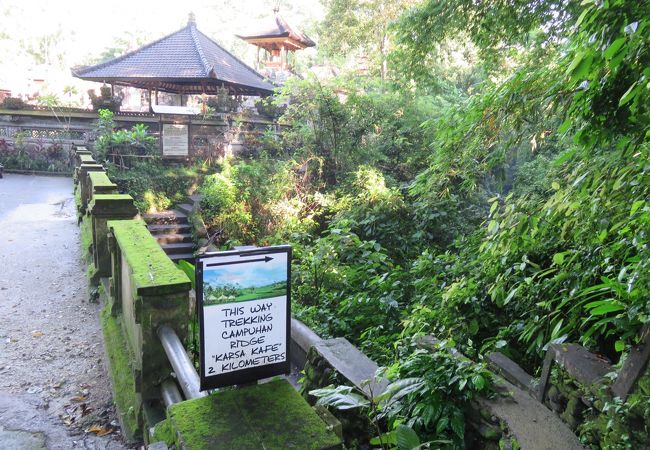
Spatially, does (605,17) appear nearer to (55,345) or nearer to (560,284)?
(560,284)

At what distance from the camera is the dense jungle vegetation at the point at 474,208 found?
211cm

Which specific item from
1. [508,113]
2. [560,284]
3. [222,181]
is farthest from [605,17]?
[222,181]

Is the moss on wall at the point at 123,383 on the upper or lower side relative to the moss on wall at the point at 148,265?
lower

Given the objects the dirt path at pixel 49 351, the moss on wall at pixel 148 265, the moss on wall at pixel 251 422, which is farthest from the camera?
the dirt path at pixel 49 351

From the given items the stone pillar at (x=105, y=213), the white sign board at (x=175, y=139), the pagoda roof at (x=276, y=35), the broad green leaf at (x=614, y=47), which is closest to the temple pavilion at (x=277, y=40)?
the pagoda roof at (x=276, y=35)

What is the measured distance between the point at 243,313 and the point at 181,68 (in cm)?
1566

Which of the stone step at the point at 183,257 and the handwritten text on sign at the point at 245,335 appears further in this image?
the stone step at the point at 183,257

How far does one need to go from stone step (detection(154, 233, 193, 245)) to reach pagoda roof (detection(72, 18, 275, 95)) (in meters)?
6.88

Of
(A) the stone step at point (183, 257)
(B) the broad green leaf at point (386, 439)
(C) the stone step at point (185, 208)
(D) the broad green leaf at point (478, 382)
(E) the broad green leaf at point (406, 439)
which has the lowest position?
(A) the stone step at point (183, 257)

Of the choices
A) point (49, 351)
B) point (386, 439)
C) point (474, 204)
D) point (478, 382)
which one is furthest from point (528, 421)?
point (474, 204)

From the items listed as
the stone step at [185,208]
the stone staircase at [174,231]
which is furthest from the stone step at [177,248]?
the stone step at [185,208]

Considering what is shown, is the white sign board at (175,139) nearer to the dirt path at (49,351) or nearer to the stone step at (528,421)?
the dirt path at (49,351)

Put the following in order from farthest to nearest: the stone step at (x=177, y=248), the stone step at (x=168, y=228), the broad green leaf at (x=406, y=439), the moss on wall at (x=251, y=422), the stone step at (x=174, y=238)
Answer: the stone step at (x=168, y=228)
the stone step at (x=174, y=238)
the stone step at (x=177, y=248)
the broad green leaf at (x=406, y=439)
the moss on wall at (x=251, y=422)

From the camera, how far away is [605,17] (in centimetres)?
196
